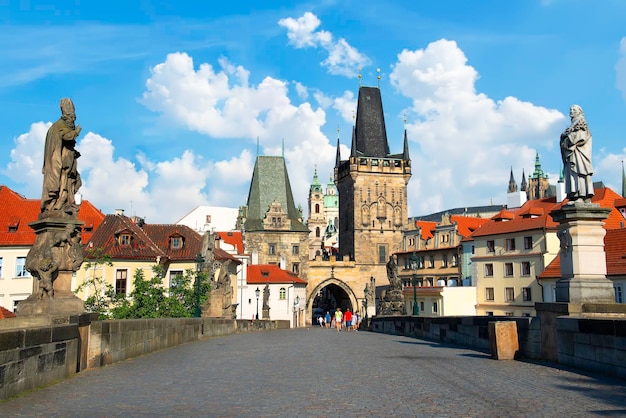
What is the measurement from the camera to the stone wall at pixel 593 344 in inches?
327

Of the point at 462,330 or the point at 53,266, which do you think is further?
the point at 462,330

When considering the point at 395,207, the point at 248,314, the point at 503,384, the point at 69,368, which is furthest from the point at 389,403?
the point at 395,207

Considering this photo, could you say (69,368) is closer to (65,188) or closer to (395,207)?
(65,188)

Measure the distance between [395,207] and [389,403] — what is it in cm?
7660

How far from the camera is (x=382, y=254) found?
264ft

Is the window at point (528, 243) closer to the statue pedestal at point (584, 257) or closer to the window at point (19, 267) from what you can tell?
the window at point (19, 267)

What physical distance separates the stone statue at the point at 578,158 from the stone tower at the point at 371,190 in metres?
68.1

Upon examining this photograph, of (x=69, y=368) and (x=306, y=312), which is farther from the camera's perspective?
(x=306, y=312)

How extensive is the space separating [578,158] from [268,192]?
A: 7449cm

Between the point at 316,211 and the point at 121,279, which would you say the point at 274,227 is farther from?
the point at 316,211

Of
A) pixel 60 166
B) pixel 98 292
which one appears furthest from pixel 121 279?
pixel 60 166

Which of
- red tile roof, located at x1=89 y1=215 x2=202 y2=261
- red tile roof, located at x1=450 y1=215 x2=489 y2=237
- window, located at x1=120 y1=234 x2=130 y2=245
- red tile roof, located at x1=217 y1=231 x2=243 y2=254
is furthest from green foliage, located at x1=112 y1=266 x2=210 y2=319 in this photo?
red tile roof, located at x1=217 y1=231 x2=243 y2=254

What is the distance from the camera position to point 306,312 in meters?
76.3

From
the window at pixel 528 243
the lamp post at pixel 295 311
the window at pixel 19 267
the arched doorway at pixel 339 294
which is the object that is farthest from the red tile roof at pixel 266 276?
the window at pixel 19 267
